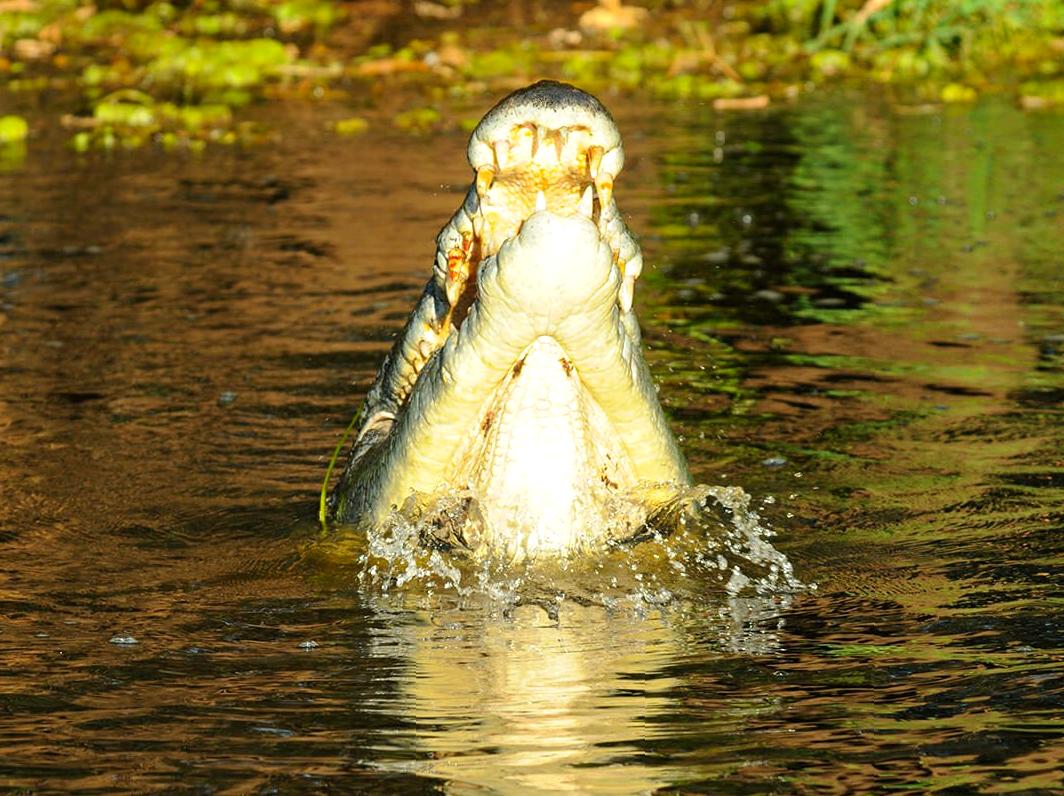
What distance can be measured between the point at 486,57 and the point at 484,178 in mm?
11216

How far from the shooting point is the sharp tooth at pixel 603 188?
12.8ft

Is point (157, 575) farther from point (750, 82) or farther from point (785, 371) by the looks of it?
point (750, 82)

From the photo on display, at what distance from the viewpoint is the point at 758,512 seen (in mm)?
5320

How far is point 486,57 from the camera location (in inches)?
587

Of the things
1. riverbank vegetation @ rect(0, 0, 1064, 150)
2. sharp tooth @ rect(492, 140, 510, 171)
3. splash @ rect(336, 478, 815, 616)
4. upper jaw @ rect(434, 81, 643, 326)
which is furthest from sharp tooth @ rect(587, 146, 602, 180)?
riverbank vegetation @ rect(0, 0, 1064, 150)

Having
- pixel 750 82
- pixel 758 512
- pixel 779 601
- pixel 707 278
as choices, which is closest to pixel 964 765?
pixel 779 601

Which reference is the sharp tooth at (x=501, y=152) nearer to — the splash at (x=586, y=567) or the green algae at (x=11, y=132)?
the splash at (x=586, y=567)

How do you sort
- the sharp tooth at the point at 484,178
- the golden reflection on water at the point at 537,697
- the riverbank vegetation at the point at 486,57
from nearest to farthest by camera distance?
the golden reflection on water at the point at 537,697, the sharp tooth at the point at 484,178, the riverbank vegetation at the point at 486,57

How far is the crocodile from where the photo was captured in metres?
3.84

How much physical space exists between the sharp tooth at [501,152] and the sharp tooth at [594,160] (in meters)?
0.17

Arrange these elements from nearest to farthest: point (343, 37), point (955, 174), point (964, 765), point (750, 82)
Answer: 1. point (964, 765)
2. point (955, 174)
3. point (750, 82)
4. point (343, 37)

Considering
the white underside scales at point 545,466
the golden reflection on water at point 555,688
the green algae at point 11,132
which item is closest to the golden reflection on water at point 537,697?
the golden reflection on water at point 555,688

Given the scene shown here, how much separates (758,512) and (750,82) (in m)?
9.42

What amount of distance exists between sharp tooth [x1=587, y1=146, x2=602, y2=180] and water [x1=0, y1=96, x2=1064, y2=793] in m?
1.06
